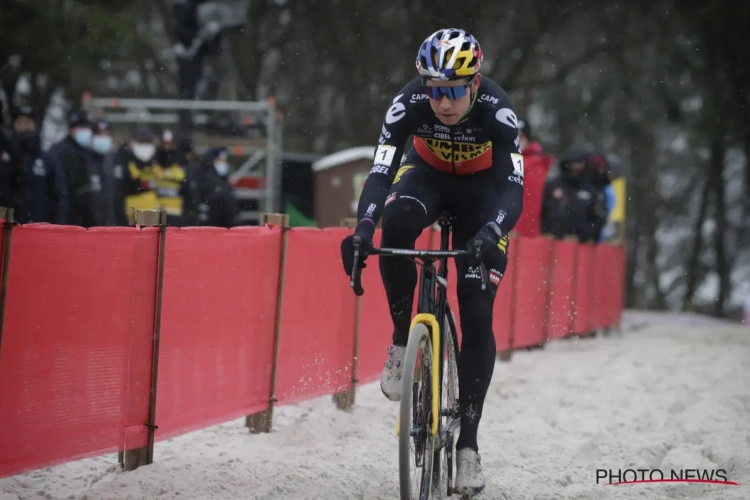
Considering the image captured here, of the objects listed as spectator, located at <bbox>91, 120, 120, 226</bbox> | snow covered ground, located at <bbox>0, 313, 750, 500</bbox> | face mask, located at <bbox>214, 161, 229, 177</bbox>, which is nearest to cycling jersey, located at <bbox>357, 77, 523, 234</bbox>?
snow covered ground, located at <bbox>0, 313, 750, 500</bbox>

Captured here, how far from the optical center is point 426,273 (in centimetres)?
546

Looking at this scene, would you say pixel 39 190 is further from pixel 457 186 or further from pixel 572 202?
pixel 572 202

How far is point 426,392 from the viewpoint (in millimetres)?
5324

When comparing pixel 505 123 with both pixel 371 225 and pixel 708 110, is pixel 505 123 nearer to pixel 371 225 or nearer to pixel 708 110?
pixel 371 225

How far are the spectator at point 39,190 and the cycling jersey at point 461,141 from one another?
6423mm

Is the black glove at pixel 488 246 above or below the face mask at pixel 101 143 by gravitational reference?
below

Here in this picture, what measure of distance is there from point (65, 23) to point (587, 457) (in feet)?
47.2

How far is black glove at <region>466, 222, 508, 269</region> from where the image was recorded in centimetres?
515

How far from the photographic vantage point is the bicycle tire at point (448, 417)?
18.4 feet

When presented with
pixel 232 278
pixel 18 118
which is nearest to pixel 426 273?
pixel 232 278

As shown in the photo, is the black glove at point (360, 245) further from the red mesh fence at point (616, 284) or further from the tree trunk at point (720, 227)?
the tree trunk at point (720, 227)

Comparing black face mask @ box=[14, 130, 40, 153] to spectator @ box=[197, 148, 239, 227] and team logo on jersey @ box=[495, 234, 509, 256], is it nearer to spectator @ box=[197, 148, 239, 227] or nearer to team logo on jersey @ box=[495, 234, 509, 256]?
spectator @ box=[197, 148, 239, 227]

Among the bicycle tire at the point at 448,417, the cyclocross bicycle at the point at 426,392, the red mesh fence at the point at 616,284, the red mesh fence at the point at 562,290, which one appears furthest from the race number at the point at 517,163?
the red mesh fence at the point at 616,284

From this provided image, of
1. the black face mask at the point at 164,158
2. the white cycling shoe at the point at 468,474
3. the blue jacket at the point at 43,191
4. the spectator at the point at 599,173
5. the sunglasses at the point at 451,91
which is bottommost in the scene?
the white cycling shoe at the point at 468,474
